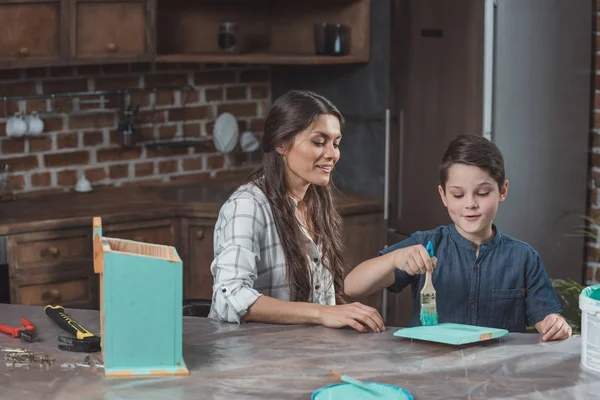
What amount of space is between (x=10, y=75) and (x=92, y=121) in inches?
17.0

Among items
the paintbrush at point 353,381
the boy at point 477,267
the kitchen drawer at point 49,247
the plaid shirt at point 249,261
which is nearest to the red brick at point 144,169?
the kitchen drawer at point 49,247

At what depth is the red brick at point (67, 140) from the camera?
14.9 feet

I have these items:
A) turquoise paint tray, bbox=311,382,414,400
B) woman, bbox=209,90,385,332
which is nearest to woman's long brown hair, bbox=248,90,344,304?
woman, bbox=209,90,385,332

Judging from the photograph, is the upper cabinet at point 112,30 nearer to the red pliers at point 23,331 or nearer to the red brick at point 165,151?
the red brick at point 165,151

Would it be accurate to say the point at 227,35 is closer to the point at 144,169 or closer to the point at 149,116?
the point at 149,116

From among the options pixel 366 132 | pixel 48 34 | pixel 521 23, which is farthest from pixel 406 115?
pixel 48 34

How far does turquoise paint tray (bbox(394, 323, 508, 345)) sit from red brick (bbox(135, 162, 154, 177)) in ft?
8.86

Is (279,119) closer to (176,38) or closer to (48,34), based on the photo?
(48,34)

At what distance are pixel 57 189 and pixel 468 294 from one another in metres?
2.47

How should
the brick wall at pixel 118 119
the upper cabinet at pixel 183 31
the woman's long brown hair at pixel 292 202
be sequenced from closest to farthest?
the woman's long brown hair at pixel 292 202 → the upper cabinet at pixel 183 31 → the brick wall at pixel 118 119

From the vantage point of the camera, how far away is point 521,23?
3873 millimetres

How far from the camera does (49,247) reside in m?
3.97

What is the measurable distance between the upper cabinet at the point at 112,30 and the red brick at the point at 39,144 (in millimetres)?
484

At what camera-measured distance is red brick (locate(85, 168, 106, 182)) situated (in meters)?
4.63
